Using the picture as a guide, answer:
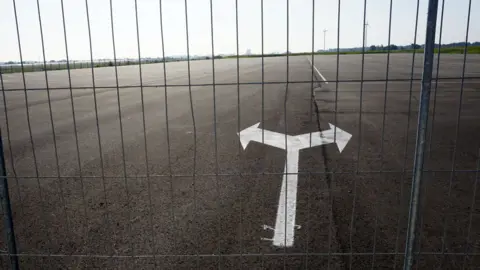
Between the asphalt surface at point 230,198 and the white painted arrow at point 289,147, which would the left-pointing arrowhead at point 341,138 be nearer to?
the white painted arrow at point 289,147

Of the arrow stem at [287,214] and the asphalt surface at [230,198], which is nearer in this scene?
the asphalt surface at [230,198]

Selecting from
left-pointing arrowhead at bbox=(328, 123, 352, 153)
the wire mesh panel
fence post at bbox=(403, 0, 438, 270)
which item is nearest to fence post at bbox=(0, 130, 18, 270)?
the wire mesh panel

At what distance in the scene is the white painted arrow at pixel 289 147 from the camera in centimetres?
458

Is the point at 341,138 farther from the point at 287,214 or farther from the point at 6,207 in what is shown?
the point at 6,207

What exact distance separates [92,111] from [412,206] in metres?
13.6

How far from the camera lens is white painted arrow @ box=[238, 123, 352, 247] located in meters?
4.58

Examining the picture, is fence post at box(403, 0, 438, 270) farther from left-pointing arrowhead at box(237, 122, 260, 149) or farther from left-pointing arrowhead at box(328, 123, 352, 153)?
left-pointing arrowhead at box(237, 122, 260, 149)

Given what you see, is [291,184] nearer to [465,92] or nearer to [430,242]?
[430,242]

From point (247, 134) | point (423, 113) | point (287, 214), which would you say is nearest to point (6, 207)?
point (287, 214)

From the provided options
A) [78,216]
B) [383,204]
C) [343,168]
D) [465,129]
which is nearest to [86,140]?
[78,216]

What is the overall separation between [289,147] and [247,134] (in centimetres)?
165

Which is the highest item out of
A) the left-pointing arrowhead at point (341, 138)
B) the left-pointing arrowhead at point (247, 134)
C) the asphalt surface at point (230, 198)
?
the left-pointing arrowhead at point (341, 138)

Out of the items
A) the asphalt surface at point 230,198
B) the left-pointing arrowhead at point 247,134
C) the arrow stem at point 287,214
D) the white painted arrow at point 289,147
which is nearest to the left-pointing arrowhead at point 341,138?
the white painted arrow at point 289,147

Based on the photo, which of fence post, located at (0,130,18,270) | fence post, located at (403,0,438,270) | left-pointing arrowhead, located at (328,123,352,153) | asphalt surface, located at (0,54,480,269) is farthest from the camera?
left-pointing arrowhead, located at (328,123,352,153)
